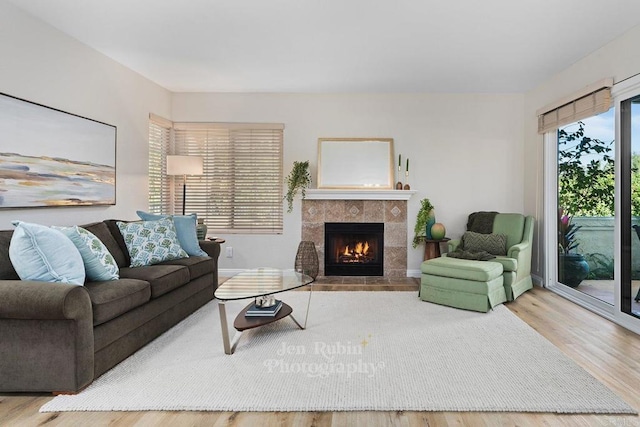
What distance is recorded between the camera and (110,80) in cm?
395

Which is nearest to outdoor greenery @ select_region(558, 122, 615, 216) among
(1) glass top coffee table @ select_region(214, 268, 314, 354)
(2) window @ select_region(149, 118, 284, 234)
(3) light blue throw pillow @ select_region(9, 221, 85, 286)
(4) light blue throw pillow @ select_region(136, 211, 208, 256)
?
(1) glass top coffee table @ select_region(214, 268, 314, 354)

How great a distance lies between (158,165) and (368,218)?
119 inches

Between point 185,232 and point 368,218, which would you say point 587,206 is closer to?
point 368,218

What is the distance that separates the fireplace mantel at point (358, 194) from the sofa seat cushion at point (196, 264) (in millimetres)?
1838

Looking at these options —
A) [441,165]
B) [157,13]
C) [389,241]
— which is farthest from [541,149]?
[157,13]

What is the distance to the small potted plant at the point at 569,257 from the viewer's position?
4.13 metres

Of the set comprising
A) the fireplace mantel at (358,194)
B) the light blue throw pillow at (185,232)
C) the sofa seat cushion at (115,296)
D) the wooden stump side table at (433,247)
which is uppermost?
the fireplace mantel at (358,194)

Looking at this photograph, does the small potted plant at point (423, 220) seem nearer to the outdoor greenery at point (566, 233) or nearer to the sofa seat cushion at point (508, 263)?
the sofa seat cushion at point (508, 263)

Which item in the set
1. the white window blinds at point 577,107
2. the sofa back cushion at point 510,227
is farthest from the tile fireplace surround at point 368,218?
the white window blinds at point 577,107

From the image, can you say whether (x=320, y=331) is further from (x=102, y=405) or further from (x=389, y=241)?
(x=389, y=241)

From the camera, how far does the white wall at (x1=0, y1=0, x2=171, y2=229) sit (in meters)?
2.86

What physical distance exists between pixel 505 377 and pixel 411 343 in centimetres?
71

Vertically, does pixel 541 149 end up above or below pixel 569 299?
above

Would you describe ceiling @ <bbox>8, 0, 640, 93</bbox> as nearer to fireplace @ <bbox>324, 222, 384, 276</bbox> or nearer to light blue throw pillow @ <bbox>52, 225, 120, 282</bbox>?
light blue throw pillow @ <bbox>52, 225, 120, 282</bbox>
